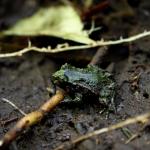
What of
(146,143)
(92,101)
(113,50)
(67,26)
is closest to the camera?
(146,143)

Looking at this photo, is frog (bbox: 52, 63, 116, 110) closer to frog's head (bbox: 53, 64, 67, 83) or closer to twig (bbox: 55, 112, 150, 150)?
frog's head (bbox: 53, 64, 67, 83)

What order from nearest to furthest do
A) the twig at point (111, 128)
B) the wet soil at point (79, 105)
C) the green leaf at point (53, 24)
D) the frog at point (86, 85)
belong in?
1. the twig at point (111, 128)
2. the wet soil at point (79, 105)
3. the frog at point (86, 85)
4. the green leaf at point (53, 24)

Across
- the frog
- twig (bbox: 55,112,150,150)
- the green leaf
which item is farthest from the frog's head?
the green leaf

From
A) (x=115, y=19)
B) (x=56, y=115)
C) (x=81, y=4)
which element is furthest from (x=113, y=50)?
(x=56, y=115)

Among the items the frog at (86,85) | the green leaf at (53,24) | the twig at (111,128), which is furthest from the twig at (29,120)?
the green leaf at (53,24)

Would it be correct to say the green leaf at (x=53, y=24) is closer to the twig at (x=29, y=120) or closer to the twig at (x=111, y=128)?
the twig at (x=29, y=120)

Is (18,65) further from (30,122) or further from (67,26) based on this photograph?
(30,122)
